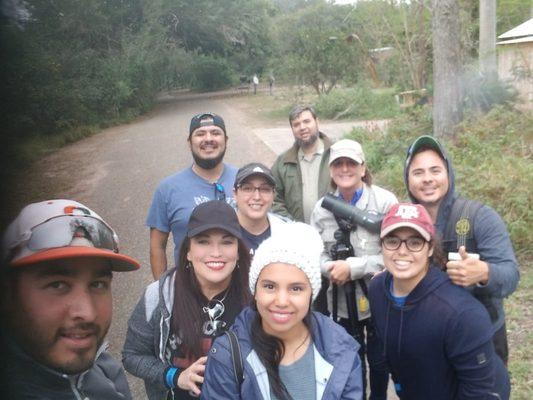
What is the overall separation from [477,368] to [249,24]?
31.0 m

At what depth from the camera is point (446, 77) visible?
8383 millimetres

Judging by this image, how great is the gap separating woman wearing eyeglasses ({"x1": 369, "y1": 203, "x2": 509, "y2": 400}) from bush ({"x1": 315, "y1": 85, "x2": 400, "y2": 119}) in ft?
49.8

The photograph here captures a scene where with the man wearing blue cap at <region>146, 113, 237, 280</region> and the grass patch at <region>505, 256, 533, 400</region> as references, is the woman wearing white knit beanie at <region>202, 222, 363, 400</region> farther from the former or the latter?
the grass patch at <region>505, 256, 533, 400</region>

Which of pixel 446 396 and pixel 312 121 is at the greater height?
pixel 312 121

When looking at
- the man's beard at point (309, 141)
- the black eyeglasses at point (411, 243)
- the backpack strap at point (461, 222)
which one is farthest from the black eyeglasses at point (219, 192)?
the backpack strap at point (461, 222)

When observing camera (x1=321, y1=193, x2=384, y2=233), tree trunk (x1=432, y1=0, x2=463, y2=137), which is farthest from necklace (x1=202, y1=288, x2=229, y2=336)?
tree trunk (x1=432, y1=0, x2=463, y2=137)

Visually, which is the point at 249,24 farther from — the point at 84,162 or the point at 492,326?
the point at 492,326

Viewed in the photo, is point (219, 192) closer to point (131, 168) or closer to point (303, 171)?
point (303, 171)

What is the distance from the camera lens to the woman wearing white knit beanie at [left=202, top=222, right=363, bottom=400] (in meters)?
1.74

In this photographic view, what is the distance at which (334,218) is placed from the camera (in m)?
2.65

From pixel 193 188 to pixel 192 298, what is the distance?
108cm

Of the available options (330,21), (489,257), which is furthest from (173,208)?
(330,21)

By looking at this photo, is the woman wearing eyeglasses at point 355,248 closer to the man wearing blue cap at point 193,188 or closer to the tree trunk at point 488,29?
the man wearing blue cap at point 193,188

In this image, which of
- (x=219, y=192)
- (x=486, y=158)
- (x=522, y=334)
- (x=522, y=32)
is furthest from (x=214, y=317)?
(x=522, y=32)
